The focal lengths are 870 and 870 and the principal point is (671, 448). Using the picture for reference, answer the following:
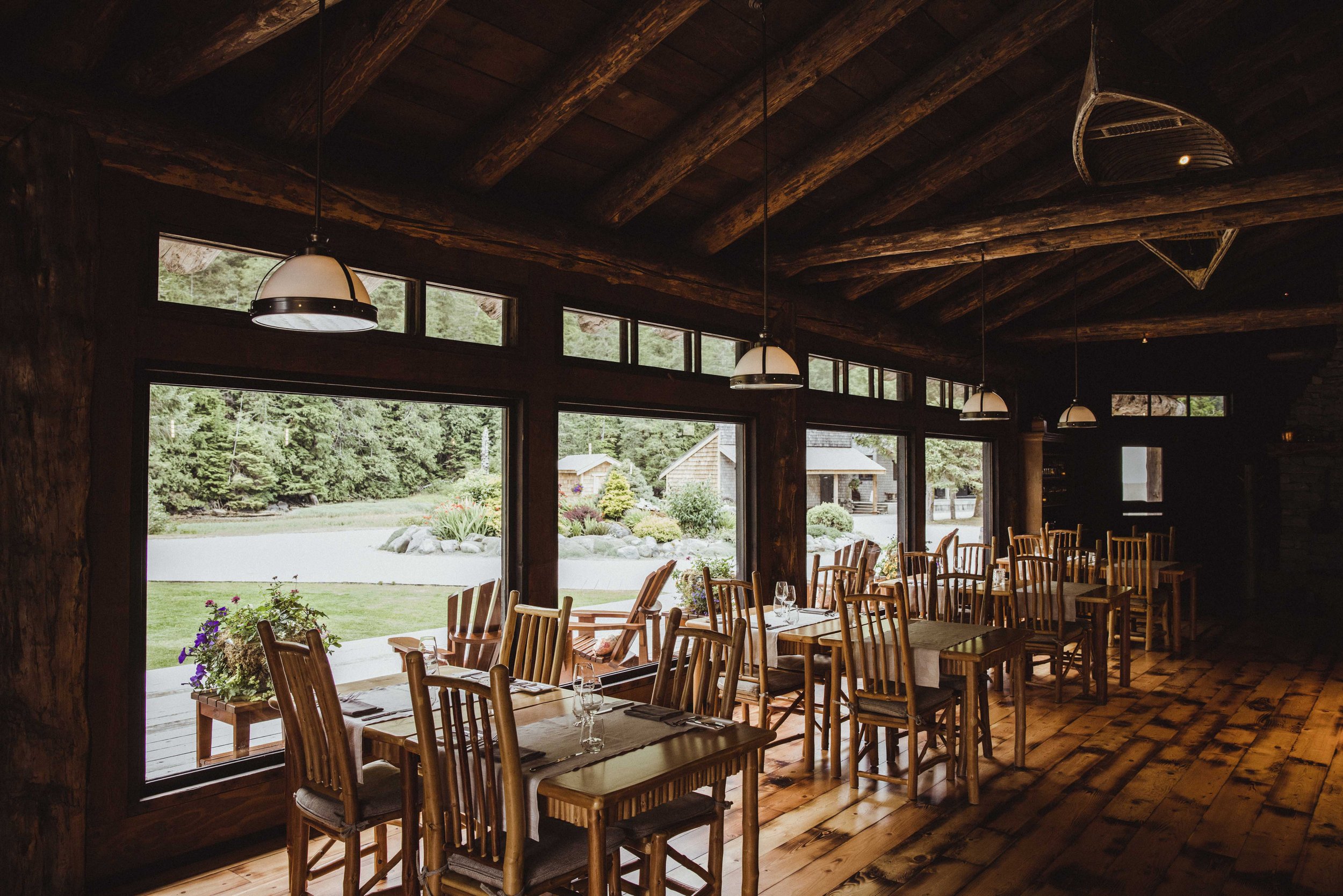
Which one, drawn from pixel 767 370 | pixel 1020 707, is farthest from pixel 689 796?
pixel 1020 707

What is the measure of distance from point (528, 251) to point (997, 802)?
390cm

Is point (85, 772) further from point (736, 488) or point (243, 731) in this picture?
point (736, 488)

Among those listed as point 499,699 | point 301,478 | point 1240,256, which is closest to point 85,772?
point 301,478

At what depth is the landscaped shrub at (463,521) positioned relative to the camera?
490cm

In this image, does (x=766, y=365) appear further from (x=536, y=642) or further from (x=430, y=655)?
(x=430, y=655)

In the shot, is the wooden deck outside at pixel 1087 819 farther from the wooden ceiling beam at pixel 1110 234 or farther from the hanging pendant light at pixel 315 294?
the wooden ceiling beam at pixel 1110 234

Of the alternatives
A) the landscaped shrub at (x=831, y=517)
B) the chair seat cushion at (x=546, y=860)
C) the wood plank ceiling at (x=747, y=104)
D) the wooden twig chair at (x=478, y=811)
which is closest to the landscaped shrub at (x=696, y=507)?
the landscaped shrub at (x=831, y=517)

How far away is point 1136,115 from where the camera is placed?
2.22 meters

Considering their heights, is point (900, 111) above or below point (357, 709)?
above

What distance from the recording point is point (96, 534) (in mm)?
3523

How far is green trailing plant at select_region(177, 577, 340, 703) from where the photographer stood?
13.1 feet

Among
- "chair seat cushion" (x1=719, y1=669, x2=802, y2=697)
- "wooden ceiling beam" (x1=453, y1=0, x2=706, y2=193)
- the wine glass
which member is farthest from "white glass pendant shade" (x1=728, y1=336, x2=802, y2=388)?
the wine glass

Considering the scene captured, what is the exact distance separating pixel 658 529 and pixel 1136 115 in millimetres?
4366

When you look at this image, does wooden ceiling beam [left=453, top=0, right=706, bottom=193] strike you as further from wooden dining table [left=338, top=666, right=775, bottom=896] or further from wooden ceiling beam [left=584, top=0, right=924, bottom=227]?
wooden dining table [left=338, top=666, right=775, bottom=896]
